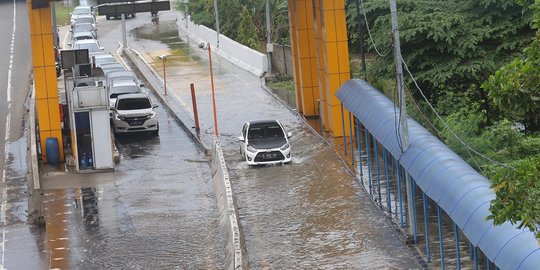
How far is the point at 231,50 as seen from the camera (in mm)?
61000


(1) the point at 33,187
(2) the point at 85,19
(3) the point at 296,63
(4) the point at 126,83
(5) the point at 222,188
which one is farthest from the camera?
(2) the point at 85,19

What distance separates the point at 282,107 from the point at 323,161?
34.8 feet

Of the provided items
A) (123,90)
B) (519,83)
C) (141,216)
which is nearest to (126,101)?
(123,90)

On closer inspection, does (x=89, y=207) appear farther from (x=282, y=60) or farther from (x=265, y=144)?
(x=282, y=60)

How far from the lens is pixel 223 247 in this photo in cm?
2628

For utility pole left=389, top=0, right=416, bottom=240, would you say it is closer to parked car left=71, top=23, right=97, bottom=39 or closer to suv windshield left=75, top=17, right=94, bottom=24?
parked car left=71, top=23, right=97, bottom=39

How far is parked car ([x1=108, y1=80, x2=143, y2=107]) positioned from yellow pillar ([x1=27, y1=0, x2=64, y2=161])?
7.12m

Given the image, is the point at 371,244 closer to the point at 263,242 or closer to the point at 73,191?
the point at 263,242

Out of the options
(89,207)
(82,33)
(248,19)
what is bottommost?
(89,207)

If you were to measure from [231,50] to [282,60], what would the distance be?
8644mm

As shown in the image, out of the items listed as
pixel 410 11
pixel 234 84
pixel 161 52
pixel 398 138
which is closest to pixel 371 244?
pixel 398 138

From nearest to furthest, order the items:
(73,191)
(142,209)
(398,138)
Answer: (398,138), (142,209), (73,191)

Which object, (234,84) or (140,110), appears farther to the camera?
(234,84)

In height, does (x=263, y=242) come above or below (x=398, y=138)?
below
